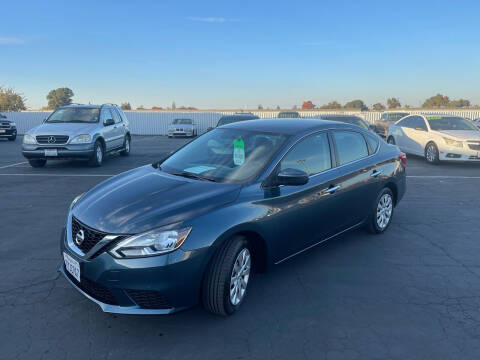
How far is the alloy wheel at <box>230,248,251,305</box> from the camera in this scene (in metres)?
3.37

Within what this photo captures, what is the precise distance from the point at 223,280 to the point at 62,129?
9.32 metres

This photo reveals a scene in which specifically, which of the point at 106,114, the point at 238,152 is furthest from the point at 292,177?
the point at 106,114

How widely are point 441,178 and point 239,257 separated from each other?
8363 mm

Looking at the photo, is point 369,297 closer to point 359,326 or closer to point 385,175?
point 359,326

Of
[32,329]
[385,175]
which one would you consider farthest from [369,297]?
[32,329]

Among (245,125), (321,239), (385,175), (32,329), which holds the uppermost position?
(245,125)

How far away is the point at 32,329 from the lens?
3.17m

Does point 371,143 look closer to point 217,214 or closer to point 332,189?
point 332,189

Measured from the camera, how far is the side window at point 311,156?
407 centimetres

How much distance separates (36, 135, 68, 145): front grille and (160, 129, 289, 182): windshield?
7144 millimetres

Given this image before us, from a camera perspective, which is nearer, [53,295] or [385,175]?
[53,295]

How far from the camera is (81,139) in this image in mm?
10891

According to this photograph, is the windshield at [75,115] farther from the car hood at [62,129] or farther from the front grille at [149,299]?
the front grille at [149,299]

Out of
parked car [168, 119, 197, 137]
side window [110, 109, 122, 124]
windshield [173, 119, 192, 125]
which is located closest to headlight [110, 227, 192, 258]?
side window [110, 109, 122, 124]
